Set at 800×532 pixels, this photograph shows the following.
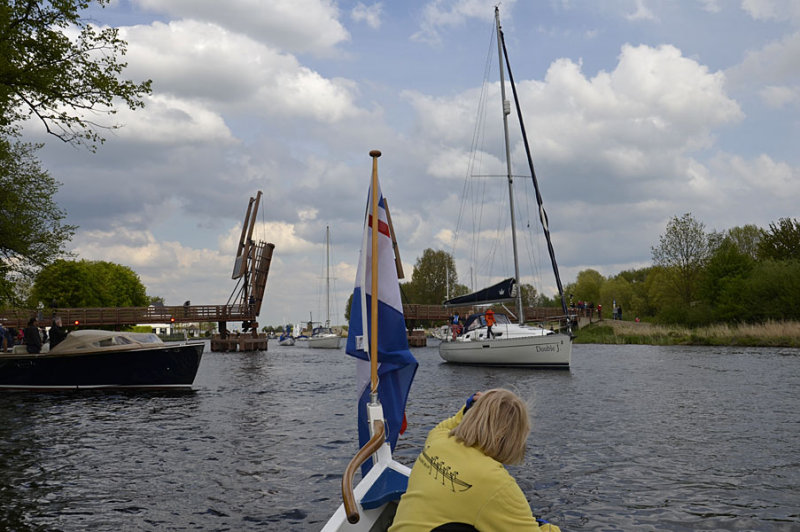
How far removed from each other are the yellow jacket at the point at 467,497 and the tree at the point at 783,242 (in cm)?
6193

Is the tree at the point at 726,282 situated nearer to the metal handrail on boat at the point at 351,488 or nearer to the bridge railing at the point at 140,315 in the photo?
the bridge railing at the point at 140,315

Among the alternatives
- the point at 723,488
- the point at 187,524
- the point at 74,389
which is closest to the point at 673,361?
the point at 723,488

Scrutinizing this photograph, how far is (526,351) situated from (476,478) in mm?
26974

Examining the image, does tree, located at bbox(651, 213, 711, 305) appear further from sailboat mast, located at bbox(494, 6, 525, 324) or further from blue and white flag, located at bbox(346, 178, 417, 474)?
blue and white flag, located at bbox(346, 178, 417, 474)

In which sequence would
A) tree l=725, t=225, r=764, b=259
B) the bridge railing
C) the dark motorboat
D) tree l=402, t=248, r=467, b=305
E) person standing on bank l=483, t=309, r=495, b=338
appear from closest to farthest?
the dark motorboat → person standing on bank l=483, t=309, r=495, b=338 → the bridge railing → tree l=725, t=225, r=764, b=259 → tree l=402, t=248, r=467, b=305

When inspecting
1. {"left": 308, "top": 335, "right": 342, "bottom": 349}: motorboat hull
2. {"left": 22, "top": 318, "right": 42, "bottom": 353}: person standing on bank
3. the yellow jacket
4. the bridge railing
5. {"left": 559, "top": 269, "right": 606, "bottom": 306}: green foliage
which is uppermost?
{"left": 559, "top": 269, "right": 606, "bottom": 306}: green foliage

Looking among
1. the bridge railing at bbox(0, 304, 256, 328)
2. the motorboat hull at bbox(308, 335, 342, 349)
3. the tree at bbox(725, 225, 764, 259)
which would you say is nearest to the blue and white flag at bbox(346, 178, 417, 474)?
the bridge railing at bbox(0, 304, 256, 328)

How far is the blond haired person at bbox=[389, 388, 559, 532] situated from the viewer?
121 inches

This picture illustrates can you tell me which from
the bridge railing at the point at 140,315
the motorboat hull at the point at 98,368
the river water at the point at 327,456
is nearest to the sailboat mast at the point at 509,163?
the river water at the point at 327,456

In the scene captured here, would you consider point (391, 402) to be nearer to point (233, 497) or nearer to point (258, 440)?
point (233, 497)

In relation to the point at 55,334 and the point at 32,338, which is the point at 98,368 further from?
the point at 32,338

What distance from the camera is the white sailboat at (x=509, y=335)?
28.9 metres

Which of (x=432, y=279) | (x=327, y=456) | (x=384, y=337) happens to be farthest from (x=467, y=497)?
(x=432, y=279)

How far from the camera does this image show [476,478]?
10.1ft
